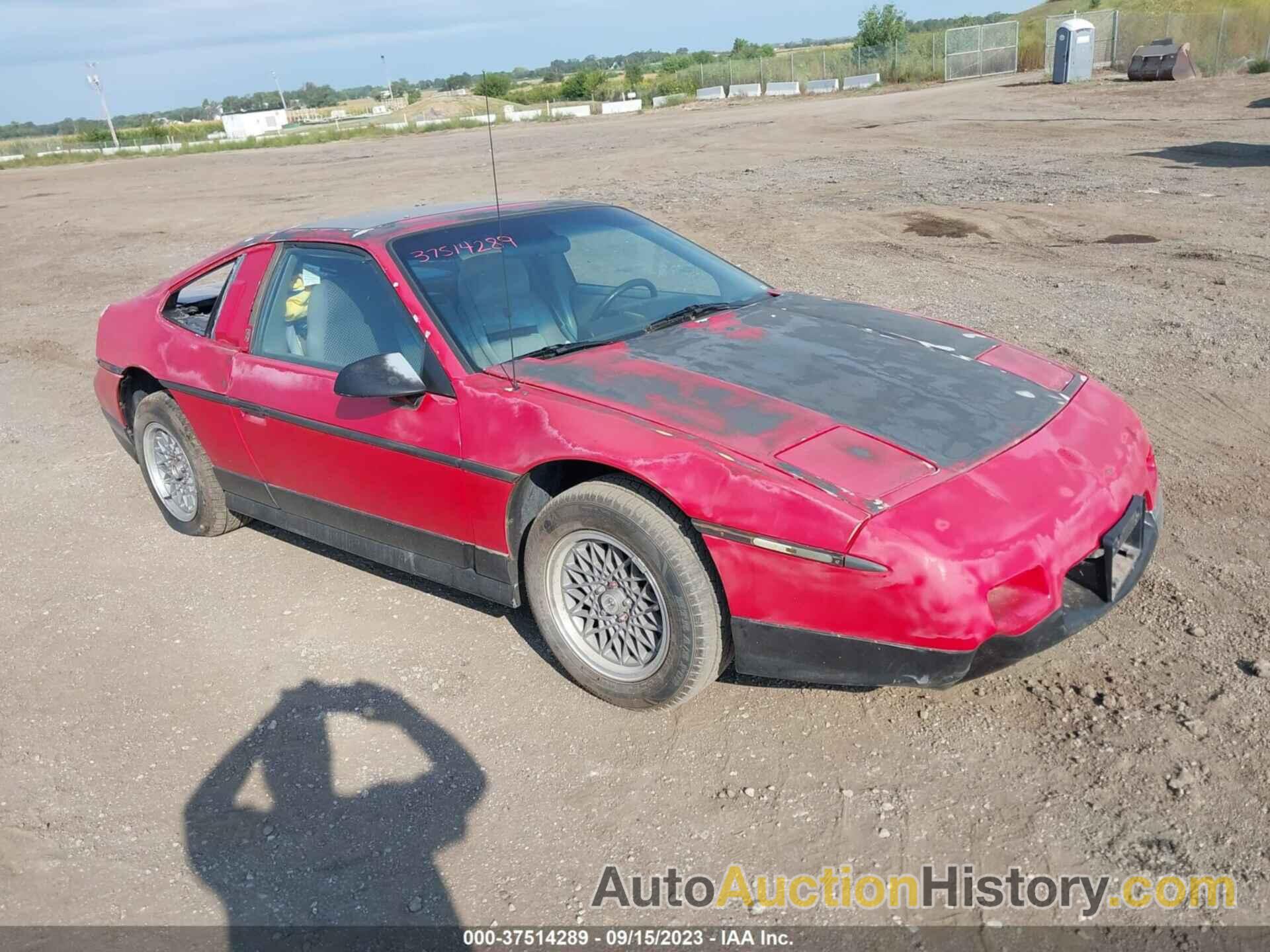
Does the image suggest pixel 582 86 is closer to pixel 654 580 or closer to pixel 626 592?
pixel 626 592

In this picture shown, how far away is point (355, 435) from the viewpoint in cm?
391

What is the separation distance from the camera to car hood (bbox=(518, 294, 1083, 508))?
303cm

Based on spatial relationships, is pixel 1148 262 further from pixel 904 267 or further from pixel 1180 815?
pixel 1180 815

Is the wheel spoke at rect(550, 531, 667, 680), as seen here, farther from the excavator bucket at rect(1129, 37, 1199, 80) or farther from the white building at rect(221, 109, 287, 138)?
the white building at rect(221, 109, 287, 138)

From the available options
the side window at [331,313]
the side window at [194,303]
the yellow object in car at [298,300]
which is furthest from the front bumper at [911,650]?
the side window at [194,303]

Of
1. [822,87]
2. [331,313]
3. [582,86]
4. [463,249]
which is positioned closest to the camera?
[463,249]

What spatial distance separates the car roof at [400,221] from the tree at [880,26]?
64.5 metres

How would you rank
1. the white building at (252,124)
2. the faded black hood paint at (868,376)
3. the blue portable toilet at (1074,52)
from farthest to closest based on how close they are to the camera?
the white building at (252,124), the blue portable toilet at (1074,52), the faded black hood paint at (868,376)

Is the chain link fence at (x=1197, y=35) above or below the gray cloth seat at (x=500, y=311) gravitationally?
above

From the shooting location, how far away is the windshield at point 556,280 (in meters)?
3.77

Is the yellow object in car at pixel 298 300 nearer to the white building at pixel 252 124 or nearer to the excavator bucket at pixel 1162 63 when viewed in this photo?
the excavator bucket at pixel 1162 63

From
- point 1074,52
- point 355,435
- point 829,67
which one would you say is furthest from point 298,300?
point 829,67

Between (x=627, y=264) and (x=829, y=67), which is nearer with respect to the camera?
(x=627, y=264)

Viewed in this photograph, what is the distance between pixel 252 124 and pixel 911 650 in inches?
3413
